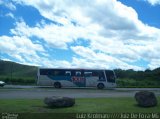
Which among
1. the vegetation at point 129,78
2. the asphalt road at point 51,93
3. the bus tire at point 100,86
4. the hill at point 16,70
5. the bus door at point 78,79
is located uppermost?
the hill at point 16,70

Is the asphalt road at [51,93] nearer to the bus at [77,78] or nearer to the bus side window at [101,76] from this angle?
the bus at [77,78]

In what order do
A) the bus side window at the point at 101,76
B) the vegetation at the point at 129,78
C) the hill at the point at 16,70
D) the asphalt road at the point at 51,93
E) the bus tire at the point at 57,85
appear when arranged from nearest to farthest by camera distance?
the asphalt road at the point at 51,93 < the bus tire at the point at 57,85 < the bus side window at the point at 101,76 < the vegetation at the point at 129,78 < the hill at the point at 16,70

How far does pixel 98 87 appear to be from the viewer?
160 ft

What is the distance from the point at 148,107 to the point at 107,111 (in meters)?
2.66

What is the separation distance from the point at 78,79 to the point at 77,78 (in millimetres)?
188

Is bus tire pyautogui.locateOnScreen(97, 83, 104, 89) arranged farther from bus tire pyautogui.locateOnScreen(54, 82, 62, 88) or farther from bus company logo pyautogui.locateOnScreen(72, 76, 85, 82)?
bus tire pyautogui.locateOnScreen(54, 82, 62, 88)

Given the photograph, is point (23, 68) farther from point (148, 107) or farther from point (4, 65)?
point (148, 107)

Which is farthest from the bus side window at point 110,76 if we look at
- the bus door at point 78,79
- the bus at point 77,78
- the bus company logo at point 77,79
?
the bus company logo at point 77,79

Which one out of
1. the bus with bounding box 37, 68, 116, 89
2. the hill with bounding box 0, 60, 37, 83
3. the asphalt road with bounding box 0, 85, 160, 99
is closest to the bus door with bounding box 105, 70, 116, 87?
the bus with bounding box 37, 68, 116, 89

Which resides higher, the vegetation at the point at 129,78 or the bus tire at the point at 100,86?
the vegetation at the point at 129,78

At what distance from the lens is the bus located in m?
48.6

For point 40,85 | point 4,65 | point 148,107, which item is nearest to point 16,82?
point 40,85

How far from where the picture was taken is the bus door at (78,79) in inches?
1923

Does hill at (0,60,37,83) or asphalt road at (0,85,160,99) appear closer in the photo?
asphalt road at (0,85,160,99)
